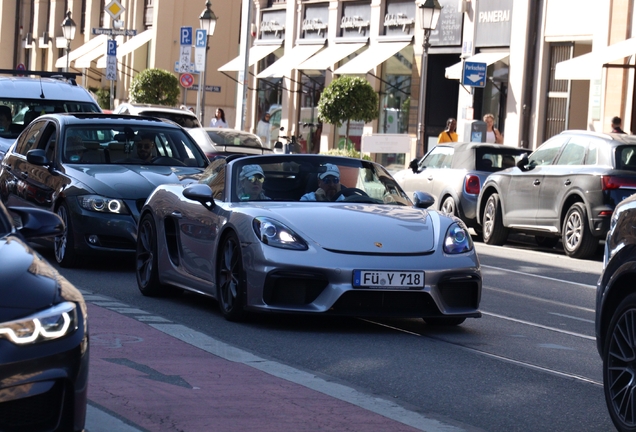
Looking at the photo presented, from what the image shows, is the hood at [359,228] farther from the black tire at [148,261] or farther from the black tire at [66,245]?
the black tire at [66,245]

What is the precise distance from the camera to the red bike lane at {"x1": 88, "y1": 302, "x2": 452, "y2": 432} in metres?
5.87

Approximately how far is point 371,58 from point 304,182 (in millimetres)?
29080

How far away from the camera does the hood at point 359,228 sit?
8.84m

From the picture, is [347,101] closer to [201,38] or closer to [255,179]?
[201,38]

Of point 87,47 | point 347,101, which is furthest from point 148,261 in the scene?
point 87,47

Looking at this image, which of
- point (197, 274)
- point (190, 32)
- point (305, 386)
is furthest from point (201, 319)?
point (190, 32)

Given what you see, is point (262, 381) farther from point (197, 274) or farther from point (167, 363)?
point (197, 274)

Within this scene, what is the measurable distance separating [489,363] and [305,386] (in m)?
1.65

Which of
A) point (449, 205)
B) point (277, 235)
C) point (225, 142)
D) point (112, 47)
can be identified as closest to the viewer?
point (277, 235)

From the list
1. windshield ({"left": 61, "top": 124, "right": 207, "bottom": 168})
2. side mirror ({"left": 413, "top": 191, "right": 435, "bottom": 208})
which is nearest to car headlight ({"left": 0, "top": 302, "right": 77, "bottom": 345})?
side mirror ({"left": 413, "top": 191, "right": 435, "bottom": 208})

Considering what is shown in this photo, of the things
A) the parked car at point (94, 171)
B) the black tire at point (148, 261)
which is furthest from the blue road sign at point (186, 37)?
the black tire at point (148, 261)

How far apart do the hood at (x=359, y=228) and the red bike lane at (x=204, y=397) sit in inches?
50.7

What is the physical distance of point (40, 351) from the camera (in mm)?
4227

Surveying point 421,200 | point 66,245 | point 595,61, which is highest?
point 595,61
